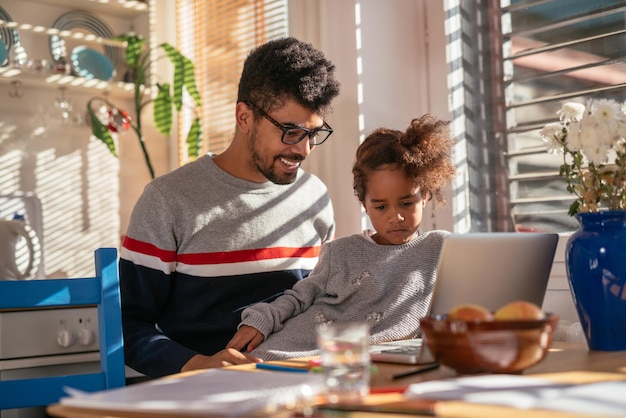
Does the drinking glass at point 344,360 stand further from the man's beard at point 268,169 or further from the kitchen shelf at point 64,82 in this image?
the kitchen shelf at point 64,82

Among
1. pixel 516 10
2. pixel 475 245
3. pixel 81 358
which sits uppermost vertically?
pixel 516 10

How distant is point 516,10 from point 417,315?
41.4 inches

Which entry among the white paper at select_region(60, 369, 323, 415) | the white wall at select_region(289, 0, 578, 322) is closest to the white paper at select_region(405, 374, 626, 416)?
the white paper at select_region(60, 369, 323, 415)

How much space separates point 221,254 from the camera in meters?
1.99

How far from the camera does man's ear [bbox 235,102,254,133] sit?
2.06 metres

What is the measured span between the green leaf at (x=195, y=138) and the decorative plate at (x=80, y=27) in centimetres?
67

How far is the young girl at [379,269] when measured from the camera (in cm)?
174

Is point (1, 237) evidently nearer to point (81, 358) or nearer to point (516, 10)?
point (81, 358)

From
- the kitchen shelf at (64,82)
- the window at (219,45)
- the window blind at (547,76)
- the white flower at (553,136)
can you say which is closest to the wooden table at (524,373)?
the white flower at (553,136)

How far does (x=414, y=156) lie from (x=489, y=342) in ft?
3.10

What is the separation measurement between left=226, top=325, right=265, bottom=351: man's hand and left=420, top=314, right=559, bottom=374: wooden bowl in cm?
79

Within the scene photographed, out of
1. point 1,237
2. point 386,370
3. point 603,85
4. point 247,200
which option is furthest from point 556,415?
point 1,237

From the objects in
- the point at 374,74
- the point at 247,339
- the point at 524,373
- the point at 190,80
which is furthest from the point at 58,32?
the point at 524,373

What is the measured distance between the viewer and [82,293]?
56.5 inches
